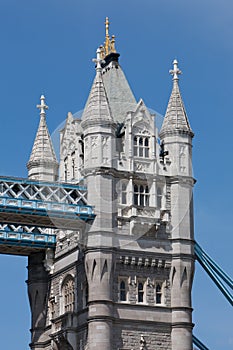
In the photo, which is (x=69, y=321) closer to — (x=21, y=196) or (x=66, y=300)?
(x=66, y=300)

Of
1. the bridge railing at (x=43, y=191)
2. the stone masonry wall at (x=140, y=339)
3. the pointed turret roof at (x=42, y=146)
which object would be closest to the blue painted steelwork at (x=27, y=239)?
the bridge railing at (x=43, y=191)

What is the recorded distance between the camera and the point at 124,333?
247 ft

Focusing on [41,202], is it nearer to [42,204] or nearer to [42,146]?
[42,204]

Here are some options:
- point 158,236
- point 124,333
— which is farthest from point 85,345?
point 158,236

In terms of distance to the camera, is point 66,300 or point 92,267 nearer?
point 92,267

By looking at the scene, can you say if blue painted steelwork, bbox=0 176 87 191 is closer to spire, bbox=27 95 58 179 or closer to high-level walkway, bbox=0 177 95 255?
high-level walkway, bbox=0 177 95 255

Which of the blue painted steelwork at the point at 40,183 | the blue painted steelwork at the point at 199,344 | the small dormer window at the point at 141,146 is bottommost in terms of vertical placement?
the blue painted steelwork at the point at 199,344

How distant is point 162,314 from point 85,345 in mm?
5742

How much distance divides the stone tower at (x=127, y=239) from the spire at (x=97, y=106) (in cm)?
7

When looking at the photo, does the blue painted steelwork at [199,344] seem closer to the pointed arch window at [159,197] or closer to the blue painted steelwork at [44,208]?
the pointed arch window at [159,197]

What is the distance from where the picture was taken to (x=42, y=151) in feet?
287

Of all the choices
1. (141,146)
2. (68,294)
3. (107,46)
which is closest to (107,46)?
(107,46)

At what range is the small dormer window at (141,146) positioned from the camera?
7981cm

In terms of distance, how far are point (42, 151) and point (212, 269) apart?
1707 cm
